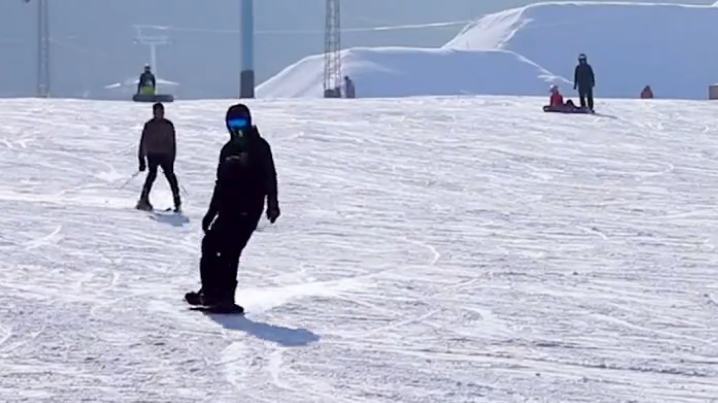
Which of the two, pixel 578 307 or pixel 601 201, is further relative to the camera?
pixel 601 201

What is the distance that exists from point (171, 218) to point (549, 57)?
89.7 m

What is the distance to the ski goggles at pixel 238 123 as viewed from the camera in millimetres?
11086

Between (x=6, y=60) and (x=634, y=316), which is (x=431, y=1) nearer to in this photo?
(x=6, y=60)

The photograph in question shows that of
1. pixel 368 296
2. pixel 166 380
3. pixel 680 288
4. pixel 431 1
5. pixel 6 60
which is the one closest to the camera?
pixel 166 380

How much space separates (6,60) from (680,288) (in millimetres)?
79478

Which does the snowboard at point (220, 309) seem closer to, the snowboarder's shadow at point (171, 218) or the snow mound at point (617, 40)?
the snowboarder's shadow at point (171, 218)

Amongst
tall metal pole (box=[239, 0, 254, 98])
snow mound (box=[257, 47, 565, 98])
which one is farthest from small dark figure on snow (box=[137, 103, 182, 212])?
snow mound (box=[257, 47, 565, 98])

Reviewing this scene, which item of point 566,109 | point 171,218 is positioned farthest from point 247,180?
point 566,109

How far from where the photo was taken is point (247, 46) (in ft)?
156

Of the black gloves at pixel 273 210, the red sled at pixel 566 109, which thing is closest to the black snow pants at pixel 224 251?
the black gloves at pixel 273 210

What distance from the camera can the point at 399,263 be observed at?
48.2ft

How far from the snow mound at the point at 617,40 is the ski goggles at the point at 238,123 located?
296 feet

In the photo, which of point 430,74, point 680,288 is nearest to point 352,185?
point 680,288

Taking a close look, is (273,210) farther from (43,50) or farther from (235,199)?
(43,50)
